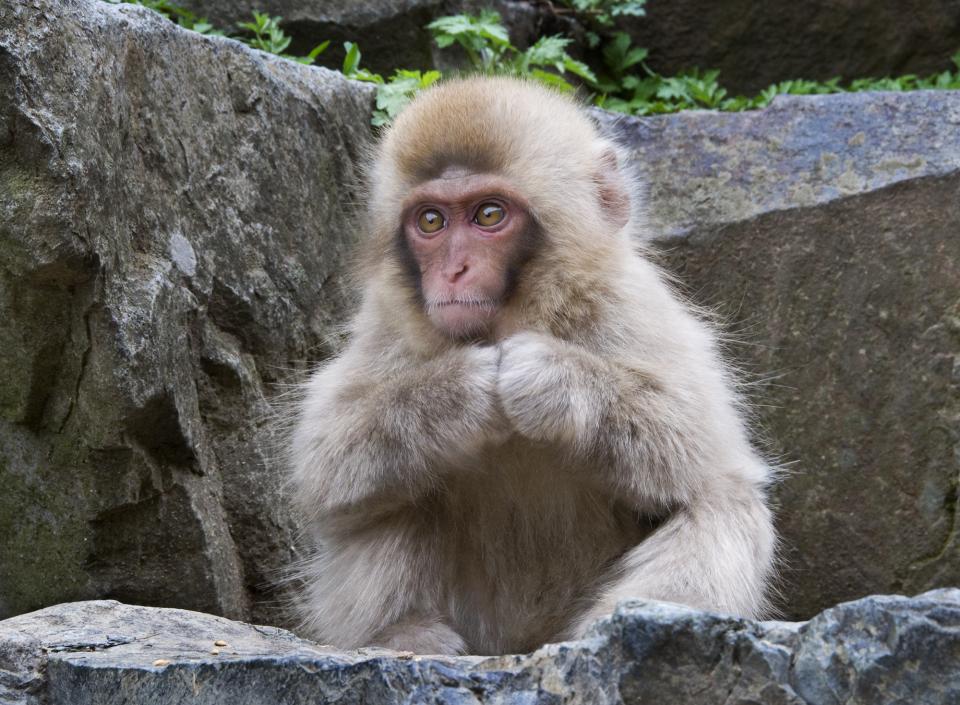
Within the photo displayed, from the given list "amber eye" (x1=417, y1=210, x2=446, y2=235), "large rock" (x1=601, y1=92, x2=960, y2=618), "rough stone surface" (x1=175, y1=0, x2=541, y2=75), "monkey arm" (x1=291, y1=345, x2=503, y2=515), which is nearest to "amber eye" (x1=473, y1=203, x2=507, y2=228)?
"amber eye" (x1=417, y1=210, x2=446, y2=235)

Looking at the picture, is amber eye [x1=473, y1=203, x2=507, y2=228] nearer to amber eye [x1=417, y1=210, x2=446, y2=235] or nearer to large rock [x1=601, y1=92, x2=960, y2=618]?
amber eye [x1=417, y1=210, x2=446, y2=235]

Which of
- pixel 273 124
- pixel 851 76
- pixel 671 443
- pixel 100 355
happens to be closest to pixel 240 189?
pixel 273 124

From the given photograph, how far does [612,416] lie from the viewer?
167 inches

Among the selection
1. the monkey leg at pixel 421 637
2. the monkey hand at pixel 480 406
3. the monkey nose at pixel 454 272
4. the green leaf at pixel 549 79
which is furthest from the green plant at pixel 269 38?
the monkey leg at pixel 421 637

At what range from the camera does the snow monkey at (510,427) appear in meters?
4.23

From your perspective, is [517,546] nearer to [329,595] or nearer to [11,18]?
[329,595]

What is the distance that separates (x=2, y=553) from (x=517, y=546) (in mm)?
1830

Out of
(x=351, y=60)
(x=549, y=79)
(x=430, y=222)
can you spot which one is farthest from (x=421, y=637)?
(x=351, y=60)

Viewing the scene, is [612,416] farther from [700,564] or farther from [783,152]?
[783,152]

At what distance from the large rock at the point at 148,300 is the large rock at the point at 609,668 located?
1.07 m

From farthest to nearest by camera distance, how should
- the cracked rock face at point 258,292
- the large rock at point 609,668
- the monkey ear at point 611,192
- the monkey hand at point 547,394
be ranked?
the monkey ear at point 611,192
the cracked rock face at point 258,292
the monkey hand at point 547,394
the large rock at point 609,668

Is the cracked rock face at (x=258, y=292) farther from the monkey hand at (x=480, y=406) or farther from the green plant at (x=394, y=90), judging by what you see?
the monkey hand at (x=480, y=406)

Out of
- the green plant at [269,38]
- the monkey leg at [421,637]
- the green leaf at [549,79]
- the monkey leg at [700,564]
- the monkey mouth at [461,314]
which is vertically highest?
the green plant at [269,38]

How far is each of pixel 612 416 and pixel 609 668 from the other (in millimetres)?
1403
